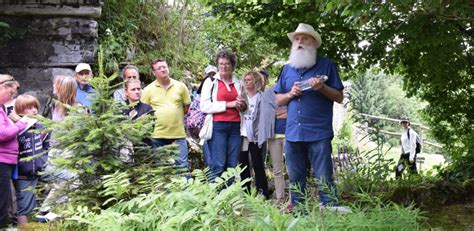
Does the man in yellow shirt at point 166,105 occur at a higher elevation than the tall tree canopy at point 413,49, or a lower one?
lower

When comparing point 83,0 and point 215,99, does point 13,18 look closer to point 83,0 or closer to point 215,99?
point 83,0

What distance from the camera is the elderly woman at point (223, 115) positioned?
19.8 feet

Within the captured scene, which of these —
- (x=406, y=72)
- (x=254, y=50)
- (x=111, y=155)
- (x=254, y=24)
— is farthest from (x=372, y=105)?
(x=111, y=155)

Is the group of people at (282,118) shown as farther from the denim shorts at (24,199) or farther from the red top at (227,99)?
the denim shorts at (24,199)

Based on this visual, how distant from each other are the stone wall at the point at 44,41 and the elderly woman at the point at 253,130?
2067mm

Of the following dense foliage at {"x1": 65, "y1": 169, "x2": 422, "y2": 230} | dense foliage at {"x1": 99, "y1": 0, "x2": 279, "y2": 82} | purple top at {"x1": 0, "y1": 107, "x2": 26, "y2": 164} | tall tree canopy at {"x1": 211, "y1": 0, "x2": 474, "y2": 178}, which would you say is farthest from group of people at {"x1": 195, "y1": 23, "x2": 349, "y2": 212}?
purple top at {"x1": 0, "y1": 107, "x2": 26, "y2": 164}

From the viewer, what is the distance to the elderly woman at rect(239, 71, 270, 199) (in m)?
6.41

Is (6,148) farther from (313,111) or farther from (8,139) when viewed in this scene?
(313,111)

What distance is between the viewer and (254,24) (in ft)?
22.4

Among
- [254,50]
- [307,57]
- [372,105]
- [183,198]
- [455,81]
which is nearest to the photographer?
[183,198]

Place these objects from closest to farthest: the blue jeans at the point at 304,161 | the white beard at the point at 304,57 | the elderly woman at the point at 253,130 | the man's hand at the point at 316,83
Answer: the man's hand at the point at 316,83 < the blue jeans at the point at 304,161 < the white beard at the point at 304,57 < the elderly woman at the point at 253,130

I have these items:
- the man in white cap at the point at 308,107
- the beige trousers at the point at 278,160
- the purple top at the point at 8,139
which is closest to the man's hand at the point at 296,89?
the man in white cap at the point at 308,107

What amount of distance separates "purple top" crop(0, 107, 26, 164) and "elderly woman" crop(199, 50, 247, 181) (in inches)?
73.3

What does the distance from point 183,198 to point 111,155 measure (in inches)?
27.3
